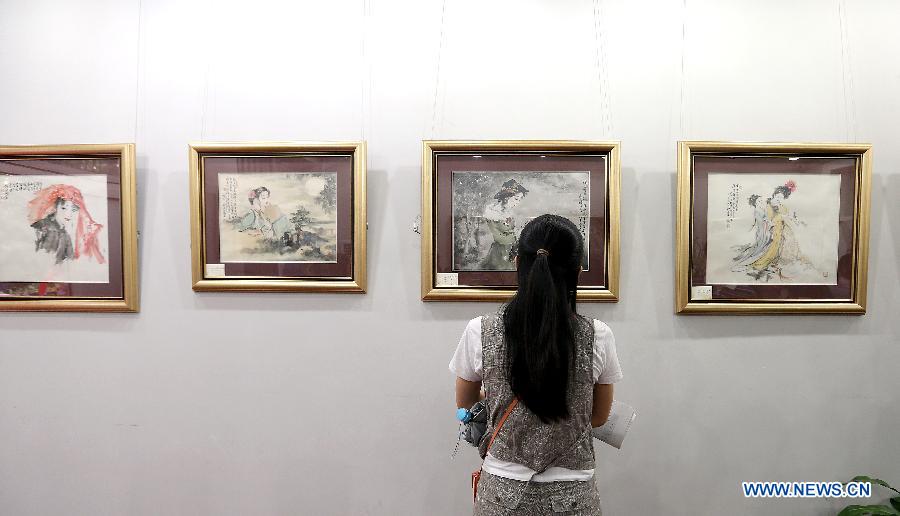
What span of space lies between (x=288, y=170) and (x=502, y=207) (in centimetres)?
72

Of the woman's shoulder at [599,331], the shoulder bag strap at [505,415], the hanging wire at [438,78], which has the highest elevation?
the hanging wire at [438,78]

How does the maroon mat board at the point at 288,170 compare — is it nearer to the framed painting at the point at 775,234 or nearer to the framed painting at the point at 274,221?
the framed painting at the point at 274,221

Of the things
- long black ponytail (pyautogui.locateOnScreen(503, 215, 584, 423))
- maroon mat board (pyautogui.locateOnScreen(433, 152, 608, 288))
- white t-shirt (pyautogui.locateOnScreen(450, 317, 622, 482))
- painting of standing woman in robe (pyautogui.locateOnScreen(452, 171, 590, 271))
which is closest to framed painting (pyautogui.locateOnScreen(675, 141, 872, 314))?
maroon mat board (pyautogui.locateOnScreen(433, 152, 608, 288))

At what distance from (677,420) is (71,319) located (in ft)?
6.86

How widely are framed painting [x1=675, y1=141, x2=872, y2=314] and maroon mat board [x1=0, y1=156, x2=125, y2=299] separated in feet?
6.11

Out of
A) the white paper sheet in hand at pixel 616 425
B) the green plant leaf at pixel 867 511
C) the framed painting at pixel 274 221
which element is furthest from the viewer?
the framed painting at pixel 274 221

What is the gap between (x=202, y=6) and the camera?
1820 mm

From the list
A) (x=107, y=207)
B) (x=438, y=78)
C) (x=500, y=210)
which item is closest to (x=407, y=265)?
(x=500, y=210)

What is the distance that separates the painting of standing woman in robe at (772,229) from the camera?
1749mm

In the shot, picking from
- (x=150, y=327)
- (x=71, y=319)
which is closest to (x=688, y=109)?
(x=150, y=327)

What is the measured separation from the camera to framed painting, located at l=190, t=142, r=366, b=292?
69.7 inches

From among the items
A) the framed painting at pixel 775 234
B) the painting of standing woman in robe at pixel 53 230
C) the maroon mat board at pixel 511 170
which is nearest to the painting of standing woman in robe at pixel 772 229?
the framed painting at pixel 775 234

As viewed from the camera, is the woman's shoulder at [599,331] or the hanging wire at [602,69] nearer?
the woman's shoulder at [599,331]

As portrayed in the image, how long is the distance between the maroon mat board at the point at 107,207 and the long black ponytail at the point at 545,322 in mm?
1430
